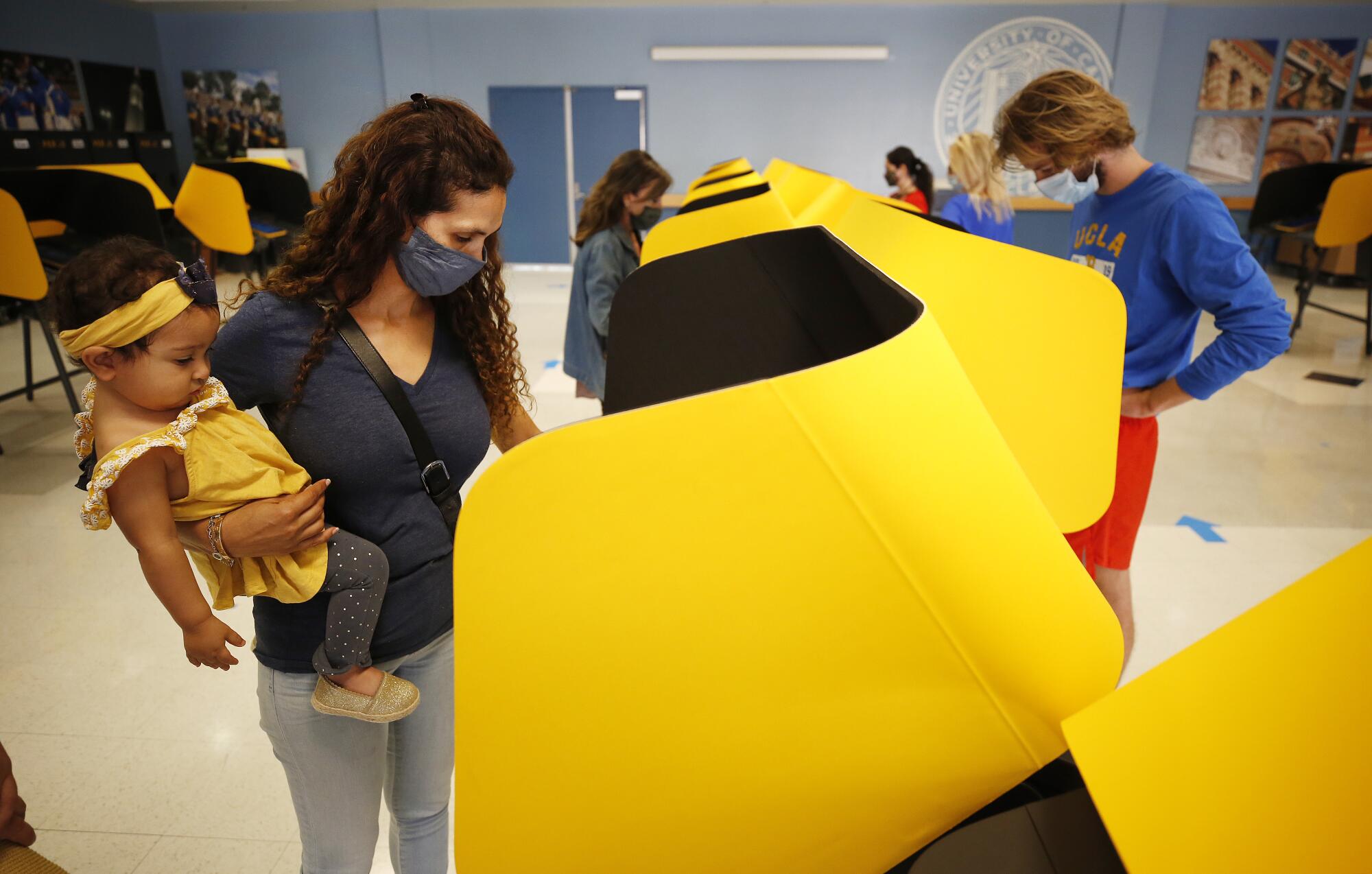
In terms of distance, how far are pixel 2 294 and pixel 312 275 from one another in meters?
4.39

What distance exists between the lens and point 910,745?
1.68ft

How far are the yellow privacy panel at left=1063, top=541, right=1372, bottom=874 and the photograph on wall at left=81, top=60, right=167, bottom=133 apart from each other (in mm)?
13202

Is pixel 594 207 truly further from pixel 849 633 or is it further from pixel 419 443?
pixel 849 633

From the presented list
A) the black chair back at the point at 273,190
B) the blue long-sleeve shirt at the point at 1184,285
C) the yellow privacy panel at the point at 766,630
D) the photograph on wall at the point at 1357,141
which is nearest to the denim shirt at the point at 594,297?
the blue long-sleeve shirt at the point at 1184,285

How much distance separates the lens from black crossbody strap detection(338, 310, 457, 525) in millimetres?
1130

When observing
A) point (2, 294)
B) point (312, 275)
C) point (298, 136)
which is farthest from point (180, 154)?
point (312, 275)

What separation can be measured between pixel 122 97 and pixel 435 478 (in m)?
12.6

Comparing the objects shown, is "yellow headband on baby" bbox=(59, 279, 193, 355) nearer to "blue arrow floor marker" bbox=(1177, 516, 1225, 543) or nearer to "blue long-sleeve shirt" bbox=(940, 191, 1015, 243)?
"blue arrow floor marker" bbox=(1177, 516, 1225, 543)

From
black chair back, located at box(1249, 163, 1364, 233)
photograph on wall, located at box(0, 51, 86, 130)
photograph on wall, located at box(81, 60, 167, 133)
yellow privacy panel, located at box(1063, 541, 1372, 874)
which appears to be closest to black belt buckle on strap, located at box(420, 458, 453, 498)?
yellow privacy panel, located at box(1063, 541, 1372, 874)

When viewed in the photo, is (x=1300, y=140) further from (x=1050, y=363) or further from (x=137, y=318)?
(x=137, y=318)

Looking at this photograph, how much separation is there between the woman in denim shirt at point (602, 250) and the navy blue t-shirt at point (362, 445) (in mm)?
1786

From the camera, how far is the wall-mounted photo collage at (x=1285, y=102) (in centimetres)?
1029

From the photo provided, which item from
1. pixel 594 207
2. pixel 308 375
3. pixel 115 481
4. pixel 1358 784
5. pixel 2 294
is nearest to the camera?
pixel 1358 784

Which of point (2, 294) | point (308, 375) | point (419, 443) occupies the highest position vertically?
point (308, 375)
